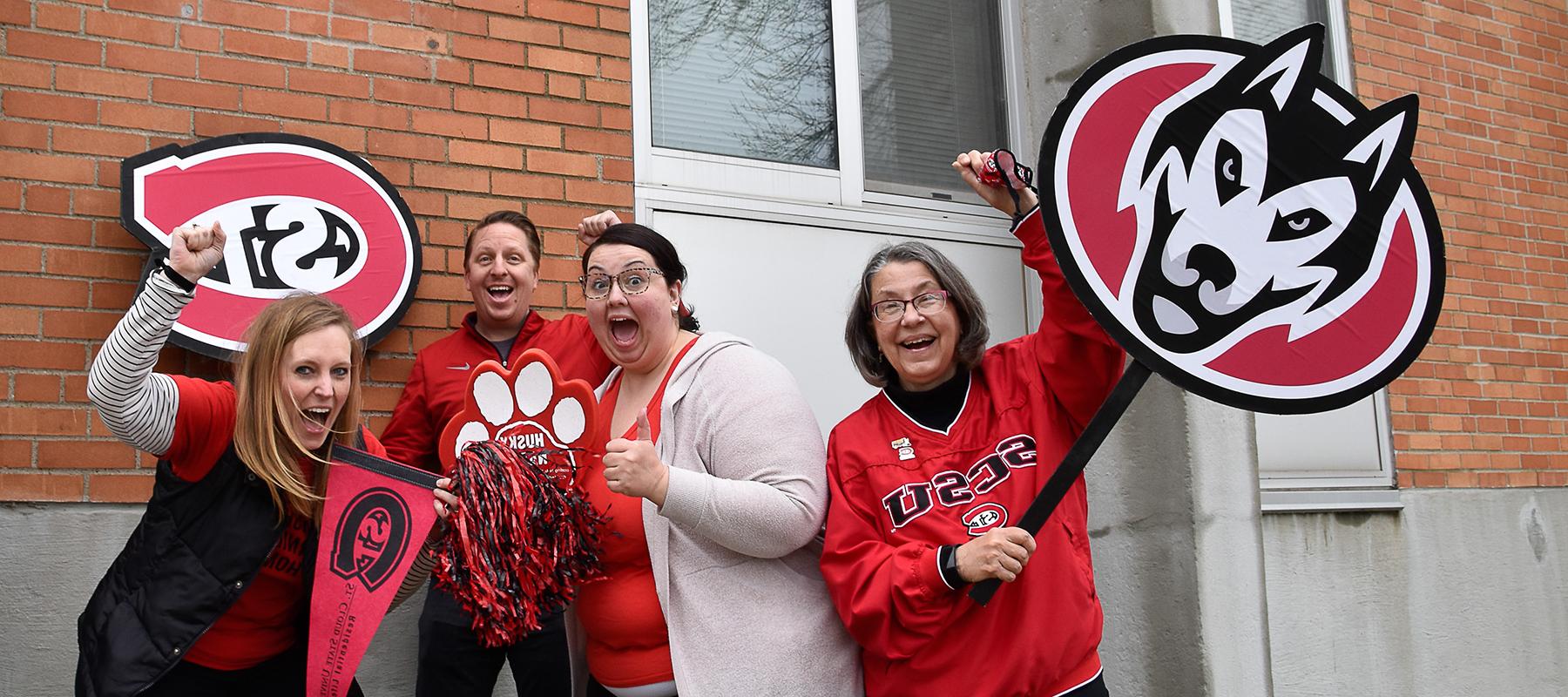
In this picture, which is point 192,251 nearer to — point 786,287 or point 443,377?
point 443,377

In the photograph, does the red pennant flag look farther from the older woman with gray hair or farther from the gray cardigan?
the older woman with gray hair

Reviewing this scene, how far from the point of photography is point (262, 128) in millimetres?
3775

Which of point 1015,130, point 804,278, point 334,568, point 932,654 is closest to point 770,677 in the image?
point 932,654

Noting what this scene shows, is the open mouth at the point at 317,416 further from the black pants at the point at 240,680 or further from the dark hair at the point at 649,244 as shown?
the dark hair at the point at 649,244

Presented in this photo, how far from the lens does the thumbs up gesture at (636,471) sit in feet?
7.59

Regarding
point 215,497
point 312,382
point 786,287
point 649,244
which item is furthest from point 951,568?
point 786,287

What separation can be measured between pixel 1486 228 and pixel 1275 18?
1511 millimetres

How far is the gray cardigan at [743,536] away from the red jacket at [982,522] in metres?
0.08

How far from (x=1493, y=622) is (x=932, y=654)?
4.56 m

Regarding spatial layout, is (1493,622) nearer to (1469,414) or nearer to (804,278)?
(1469,414)

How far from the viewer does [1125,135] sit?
2463 millimetres

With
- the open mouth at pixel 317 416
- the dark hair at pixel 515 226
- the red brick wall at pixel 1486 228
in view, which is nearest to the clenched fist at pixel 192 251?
the open mouth at pixel 317 416

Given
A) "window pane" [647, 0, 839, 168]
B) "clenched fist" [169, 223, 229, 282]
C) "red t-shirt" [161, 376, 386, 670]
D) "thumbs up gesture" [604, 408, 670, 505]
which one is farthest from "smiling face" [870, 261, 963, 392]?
"window pane" [647, 0, 839, 168]

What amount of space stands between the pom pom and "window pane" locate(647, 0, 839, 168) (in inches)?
90.4
